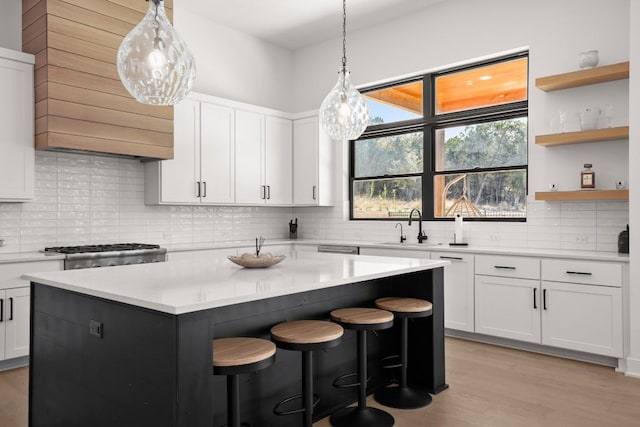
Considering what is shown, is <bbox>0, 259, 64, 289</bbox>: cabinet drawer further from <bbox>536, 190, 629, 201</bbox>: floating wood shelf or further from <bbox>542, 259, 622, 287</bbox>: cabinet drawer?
<bbox>536, 190, 629, 201</bbox>: floating wood shelf

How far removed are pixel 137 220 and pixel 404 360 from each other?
11.0 ft

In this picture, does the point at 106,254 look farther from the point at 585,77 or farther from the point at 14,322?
the point at 585,77

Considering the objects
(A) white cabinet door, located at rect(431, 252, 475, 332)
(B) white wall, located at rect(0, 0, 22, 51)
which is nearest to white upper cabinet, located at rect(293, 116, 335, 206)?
(A) white cabinet door, located at rect(431, 252, 475, 332)

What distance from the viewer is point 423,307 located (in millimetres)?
3219

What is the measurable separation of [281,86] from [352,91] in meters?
3.74

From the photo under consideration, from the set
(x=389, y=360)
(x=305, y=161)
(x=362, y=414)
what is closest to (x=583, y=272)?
(x=389, y=360)

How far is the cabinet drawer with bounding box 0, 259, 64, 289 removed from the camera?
3.87 meters

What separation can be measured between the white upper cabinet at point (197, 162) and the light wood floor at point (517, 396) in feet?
7.01

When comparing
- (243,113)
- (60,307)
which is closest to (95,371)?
(60,307)

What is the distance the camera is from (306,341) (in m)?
2.43

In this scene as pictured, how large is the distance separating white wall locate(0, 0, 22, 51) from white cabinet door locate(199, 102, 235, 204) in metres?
1.79

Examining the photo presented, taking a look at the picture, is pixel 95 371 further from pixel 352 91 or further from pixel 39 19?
pixel 39 19

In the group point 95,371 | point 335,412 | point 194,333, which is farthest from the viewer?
point 335,412

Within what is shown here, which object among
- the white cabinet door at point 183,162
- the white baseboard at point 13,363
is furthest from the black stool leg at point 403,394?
the white cabinet door at point 183,162
